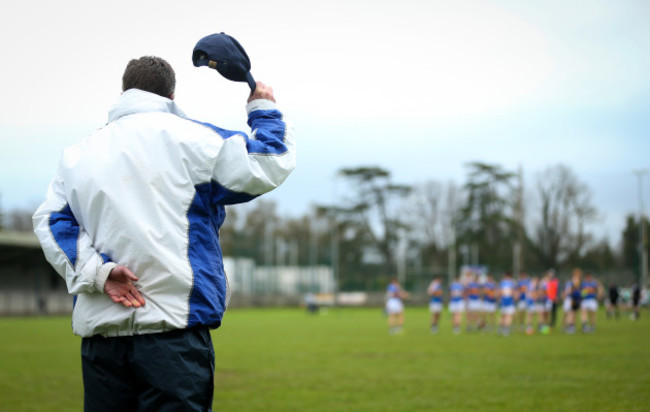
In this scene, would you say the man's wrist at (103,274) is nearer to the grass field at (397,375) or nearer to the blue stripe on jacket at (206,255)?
the blue stripe on jacket at (206,255)

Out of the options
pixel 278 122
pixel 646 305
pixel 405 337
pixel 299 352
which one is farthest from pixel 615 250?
pixel 278 122

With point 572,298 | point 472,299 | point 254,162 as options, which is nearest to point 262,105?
point 254,162

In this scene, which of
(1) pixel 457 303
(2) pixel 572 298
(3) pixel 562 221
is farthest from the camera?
(3) pixel 562 221

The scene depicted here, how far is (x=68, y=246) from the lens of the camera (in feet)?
9.96

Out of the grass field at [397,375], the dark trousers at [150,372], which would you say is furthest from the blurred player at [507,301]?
the dark trousers at [150,372]

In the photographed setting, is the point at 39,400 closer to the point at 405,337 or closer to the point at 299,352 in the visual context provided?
the point at 299,352

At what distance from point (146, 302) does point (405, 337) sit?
20285mm

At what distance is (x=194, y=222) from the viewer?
3.01m

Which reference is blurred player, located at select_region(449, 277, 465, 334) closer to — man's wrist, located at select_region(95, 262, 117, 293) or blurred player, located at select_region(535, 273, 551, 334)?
blurred player, located at select_region(535, 273, 551, 334)

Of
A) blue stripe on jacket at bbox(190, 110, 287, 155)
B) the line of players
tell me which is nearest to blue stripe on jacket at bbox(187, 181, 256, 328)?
blue stripe on jacket at bbox(190, 110, 287, 155)

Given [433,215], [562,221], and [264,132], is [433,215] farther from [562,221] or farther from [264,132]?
[264,132]

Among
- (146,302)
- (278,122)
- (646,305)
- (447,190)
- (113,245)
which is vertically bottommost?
(646,305)

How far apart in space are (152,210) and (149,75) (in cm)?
70

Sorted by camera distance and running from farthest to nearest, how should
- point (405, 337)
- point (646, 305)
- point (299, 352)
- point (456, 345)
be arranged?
point (646, 305) → point (405, 337) → point (456, 345) → point (299, 352)
